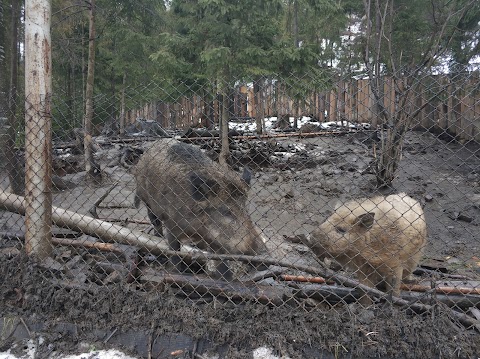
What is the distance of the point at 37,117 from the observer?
3381 millimetres

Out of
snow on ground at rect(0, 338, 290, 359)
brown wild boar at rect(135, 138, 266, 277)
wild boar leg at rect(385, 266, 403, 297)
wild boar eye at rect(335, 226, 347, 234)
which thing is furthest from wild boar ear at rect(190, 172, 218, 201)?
wild boar leg at rect(385, 266, 403, 297)

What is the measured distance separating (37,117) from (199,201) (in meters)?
1.70

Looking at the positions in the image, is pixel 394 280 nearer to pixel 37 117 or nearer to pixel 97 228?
pixel 97 228

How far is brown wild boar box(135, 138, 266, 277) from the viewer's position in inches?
156

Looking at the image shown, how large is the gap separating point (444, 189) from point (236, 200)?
294 inches

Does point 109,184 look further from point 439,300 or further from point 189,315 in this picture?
point 439,300

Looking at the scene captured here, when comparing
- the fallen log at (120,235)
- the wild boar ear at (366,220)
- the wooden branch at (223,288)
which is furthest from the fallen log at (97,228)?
the wild boar ear at (366,220)

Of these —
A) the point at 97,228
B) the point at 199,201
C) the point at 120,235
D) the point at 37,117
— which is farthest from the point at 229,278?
the point at 37,117

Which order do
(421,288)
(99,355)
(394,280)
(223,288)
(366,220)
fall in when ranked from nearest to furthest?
1. (99,355)
2. (223,288)
3. (421,288)
4. (394,280)
5. (366,220)

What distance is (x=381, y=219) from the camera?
395 cm

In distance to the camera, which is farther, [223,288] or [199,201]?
[199,201]

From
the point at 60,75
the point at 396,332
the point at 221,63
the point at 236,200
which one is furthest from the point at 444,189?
the point at 60,75

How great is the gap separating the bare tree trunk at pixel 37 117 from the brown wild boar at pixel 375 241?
254 centimetres

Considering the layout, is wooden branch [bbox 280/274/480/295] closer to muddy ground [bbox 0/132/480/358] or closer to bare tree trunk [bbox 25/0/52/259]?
muddy ground [bbox 0/132/480/358]
